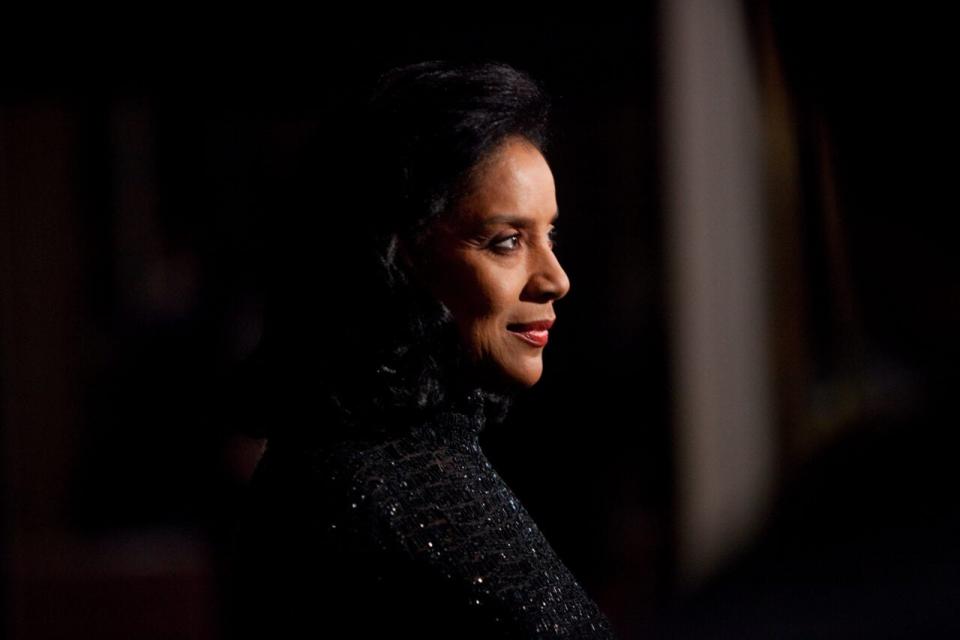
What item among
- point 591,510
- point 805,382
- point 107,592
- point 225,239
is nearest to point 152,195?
point 225,239

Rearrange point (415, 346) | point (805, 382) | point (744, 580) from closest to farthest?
point (415, 346) < point (744, 580) < point (805, 382)

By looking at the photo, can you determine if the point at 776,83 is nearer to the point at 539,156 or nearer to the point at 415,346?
the point at 539,156

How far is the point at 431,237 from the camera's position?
51.7 inches

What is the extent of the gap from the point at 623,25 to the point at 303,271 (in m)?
2.06

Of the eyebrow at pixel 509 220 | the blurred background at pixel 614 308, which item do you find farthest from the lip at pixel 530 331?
the blurred background at pixel 614 308

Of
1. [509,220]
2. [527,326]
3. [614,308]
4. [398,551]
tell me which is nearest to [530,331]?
[527,326]

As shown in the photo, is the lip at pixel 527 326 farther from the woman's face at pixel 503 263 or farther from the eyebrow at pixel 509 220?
the eyebrow at pixel 509 220

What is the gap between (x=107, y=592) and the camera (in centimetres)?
448

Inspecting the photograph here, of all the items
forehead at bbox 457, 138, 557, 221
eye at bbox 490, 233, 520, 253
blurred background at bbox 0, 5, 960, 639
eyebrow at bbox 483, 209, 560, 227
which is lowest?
blurred background at bbox 0, 5, 960, 639

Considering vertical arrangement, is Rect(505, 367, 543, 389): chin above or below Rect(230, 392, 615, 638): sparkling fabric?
above

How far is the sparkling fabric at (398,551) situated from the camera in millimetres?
1256

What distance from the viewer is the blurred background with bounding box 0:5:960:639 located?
143 centimetres

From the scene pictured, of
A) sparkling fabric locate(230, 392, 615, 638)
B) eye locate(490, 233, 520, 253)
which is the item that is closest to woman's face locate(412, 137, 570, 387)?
eye locate(490, 233, 520, 253)

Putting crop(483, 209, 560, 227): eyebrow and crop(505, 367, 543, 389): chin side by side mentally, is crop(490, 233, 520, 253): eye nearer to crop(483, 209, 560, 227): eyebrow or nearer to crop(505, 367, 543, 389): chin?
crop(483, 209, 560, 227): eyebrow
